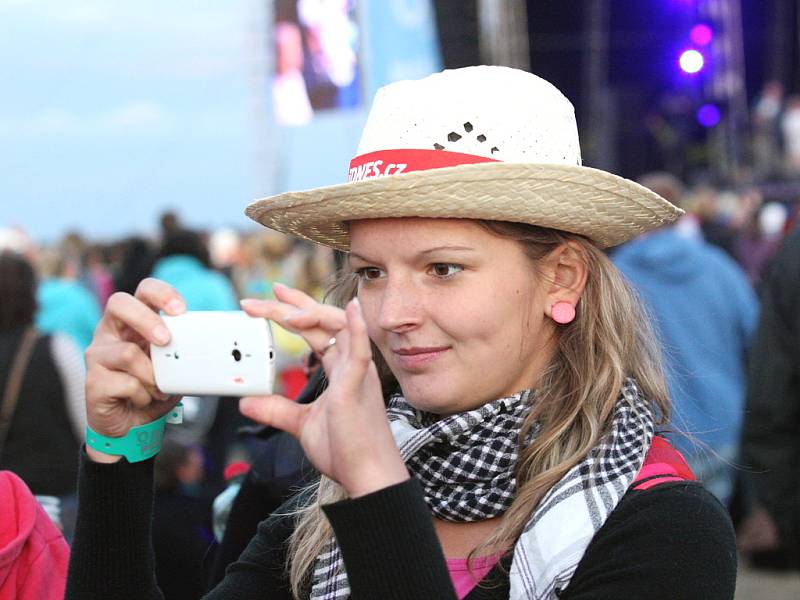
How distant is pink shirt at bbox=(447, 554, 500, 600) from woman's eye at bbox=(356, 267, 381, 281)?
0.53 m

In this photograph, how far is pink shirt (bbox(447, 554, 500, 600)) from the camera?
180cm

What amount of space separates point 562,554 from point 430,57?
15.2 ft

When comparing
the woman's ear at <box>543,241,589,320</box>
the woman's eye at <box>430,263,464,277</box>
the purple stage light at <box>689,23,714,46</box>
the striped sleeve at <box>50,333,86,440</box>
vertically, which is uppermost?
the woman's eye at <box>430,263,464,277</box>

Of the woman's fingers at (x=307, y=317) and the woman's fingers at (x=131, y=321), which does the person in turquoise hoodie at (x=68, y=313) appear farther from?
the woman's fingers at (x=307, y=317)

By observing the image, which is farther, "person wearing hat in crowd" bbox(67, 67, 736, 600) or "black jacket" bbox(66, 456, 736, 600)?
"person wearing hat in crowd" bbox(67, 67, 736, 600)

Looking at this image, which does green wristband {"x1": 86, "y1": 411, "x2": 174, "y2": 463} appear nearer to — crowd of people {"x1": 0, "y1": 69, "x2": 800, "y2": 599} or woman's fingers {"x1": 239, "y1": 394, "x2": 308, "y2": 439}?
crowd of people {"x1": 0, "y1": 69, "x2": 800, "y2": 599}

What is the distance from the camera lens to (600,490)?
1733 millimetres

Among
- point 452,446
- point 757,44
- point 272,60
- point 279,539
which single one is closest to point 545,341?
point 452,446

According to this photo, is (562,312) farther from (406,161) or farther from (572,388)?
(406,161)

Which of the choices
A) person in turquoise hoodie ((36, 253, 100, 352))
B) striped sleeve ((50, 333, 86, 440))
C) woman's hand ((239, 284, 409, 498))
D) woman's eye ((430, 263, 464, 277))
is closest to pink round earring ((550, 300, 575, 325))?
woman's eye ((430, 263, 464, 277))

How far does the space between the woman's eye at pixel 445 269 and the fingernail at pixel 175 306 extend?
455 millimetres

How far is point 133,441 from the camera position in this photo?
1812 millimetres

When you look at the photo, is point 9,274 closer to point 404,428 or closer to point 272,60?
point 272,60

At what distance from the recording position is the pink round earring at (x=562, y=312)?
77.4 inches
